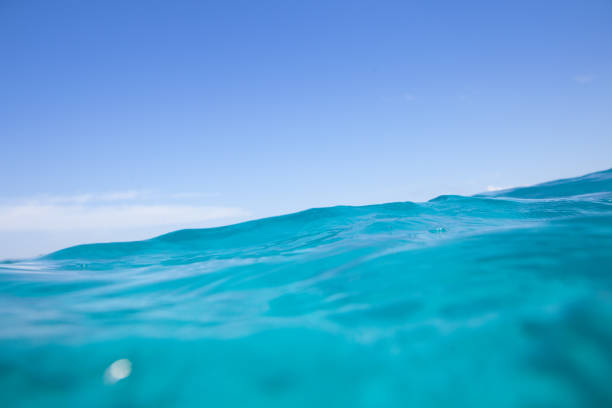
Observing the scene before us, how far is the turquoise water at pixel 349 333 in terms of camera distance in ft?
5.02

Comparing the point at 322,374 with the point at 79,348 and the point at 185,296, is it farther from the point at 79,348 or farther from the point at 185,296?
the point at 185,296

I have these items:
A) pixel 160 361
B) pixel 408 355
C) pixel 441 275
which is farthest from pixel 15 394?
pixel 441 275

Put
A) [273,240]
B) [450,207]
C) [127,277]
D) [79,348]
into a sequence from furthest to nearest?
1. [450,207]
2. [273,240]
3. [127,277]
4. [79,348]

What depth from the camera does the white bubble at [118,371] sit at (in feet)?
5.58

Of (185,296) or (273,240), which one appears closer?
(185,296)

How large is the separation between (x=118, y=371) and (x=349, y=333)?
143 centimetres

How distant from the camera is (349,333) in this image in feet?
6.56

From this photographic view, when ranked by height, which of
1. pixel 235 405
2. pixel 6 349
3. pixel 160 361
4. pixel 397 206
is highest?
pixel 397 206

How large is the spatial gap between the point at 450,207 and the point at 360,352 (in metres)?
7.72

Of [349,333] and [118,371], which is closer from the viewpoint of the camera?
[118,371]

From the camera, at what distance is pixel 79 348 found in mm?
1943

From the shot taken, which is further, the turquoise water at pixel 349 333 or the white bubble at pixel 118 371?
the white bubble at pixel 118 371

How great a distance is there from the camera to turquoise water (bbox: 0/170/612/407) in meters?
1.53

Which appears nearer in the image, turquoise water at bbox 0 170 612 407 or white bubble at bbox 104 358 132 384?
turquoise water at bbox 0 170 612 407
